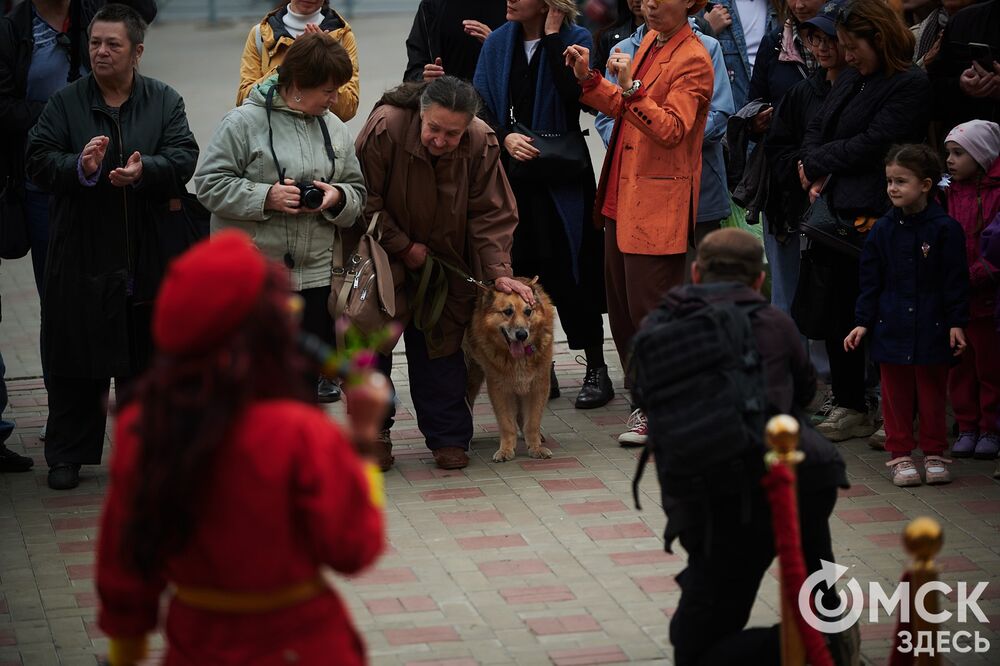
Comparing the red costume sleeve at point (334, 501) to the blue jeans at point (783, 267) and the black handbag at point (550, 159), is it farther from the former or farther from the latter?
the blue jeans at point (783, 267)

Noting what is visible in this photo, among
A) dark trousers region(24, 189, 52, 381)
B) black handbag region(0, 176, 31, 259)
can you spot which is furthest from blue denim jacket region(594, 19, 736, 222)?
black handbag region(0, 176, 31, 259)

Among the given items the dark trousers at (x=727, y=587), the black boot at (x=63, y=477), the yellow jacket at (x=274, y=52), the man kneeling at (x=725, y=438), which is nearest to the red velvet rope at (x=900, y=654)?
the man kneeling at (x=725, y=438)

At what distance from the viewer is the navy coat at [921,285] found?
6.59 m

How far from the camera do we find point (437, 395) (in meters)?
7.36

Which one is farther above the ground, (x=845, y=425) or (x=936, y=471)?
(x=936, y=471)

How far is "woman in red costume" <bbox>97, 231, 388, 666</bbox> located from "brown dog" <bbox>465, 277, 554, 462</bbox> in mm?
4060

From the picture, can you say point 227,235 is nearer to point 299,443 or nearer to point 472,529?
point 299,443

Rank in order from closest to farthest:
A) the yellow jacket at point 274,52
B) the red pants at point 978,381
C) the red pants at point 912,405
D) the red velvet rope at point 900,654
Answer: the red velvet rope at point 900,654
the red pants at point 912,405
the red pants at point 978,381
the yellow jacket at point 274,52

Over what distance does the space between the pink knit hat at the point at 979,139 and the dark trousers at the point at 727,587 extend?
121 inches

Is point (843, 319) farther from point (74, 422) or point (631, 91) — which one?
point (74, 422)

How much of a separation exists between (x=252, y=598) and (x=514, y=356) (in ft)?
13.9

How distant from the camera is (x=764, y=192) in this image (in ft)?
25.7

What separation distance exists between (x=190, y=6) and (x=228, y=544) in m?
23.2

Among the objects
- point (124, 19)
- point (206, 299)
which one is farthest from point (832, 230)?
point (206, 299)
